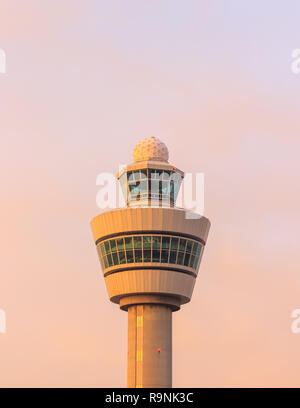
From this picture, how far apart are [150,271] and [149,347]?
8.67 meters

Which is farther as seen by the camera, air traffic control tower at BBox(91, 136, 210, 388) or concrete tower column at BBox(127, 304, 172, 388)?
air traffic control tower at BBox(91, 136, 210, 388)

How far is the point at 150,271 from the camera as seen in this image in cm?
9250

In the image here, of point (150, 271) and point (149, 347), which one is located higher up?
point (150, 271)

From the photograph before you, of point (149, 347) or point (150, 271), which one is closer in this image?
point (149, 347)

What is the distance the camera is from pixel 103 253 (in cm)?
9694

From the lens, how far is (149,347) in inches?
3622

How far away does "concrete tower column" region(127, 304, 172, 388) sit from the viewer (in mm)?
91625

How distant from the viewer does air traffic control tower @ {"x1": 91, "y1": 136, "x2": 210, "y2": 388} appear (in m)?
92.1

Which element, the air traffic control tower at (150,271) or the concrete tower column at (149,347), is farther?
the air traffic control tower at (150,271)

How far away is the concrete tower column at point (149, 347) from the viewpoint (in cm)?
9162
